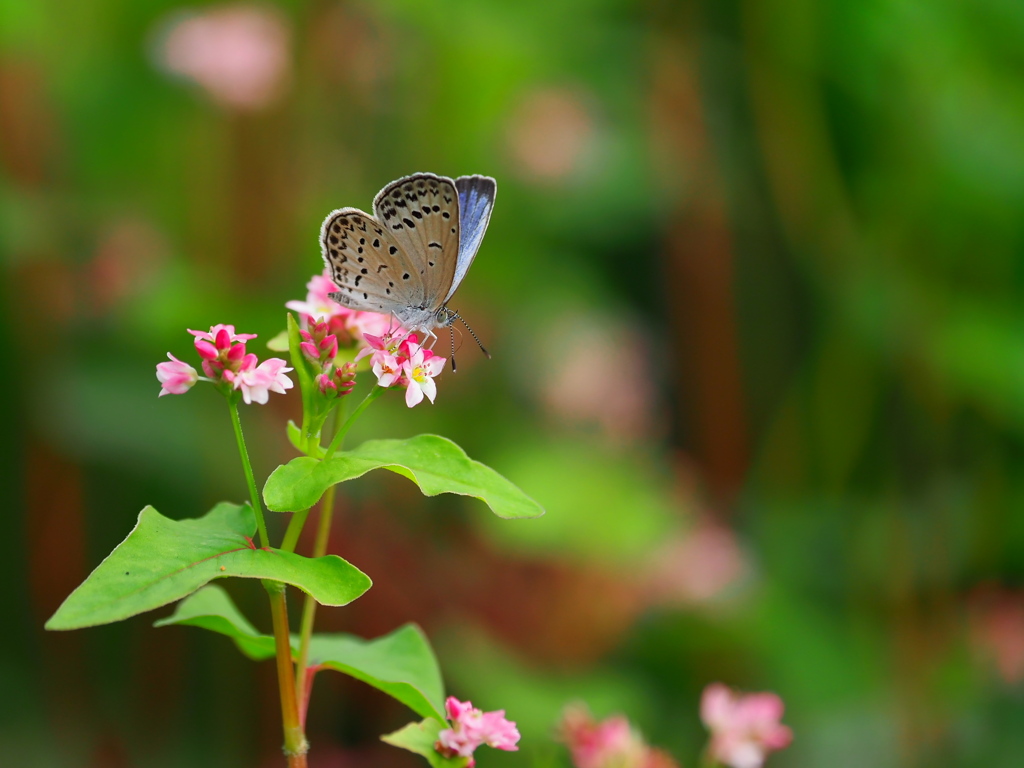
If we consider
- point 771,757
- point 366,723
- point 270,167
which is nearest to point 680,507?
point 771,757

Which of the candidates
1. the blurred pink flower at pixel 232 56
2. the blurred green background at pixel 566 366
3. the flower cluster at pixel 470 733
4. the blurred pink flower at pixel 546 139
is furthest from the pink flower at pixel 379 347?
the blurred pink flower at pixel 546 139

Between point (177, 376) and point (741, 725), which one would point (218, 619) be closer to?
point (177, 376)

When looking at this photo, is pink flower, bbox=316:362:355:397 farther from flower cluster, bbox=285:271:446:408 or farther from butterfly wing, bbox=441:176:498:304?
butterfly wing, bbox=441:176:498:304

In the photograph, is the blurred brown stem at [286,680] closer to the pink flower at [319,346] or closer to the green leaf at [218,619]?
the green leaf at [218,619]

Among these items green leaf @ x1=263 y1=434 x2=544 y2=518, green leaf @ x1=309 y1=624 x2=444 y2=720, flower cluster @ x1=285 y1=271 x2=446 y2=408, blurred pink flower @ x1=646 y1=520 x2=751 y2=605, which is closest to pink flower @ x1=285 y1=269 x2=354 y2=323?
flower cluster @ x1=285 y1=271 x2=446 y2=408

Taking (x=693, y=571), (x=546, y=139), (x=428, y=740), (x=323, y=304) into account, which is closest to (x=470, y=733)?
(x=428, y=740)

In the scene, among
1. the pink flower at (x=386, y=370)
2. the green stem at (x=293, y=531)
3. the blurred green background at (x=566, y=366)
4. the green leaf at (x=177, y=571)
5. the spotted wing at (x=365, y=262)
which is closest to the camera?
the green leaf at (x=177, y=571)
